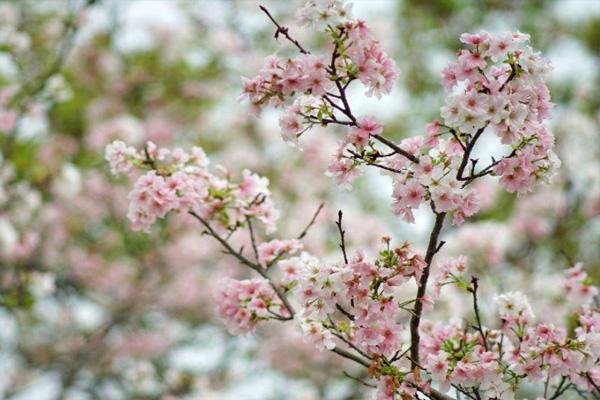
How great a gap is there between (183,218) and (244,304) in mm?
3391

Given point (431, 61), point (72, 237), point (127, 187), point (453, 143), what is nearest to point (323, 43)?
point (431, 61)

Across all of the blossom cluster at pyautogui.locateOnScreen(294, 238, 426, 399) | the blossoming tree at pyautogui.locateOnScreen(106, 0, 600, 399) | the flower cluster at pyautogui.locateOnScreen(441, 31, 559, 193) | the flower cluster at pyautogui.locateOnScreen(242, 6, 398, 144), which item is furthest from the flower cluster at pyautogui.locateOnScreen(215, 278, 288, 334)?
the flower cluster at pyautogui.locateOnScreen(441, 31, 559, 193)

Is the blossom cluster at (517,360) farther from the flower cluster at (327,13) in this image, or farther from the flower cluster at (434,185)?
the flower cluster at (327,13)

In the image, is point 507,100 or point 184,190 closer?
point 507,100

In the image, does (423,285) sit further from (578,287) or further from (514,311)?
(578,287)

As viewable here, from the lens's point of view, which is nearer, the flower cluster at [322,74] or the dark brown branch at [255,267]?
the flower cluster at [322,74]

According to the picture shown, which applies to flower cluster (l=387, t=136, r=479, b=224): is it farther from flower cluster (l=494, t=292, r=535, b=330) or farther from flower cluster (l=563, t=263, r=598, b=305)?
flower cluster (l=563, t=263, r=598, b=305)

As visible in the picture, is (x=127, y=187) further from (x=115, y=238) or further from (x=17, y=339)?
(x=17, y=339)

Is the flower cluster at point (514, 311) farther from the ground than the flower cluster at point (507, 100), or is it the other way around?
the flower cluster at point (507, 100)

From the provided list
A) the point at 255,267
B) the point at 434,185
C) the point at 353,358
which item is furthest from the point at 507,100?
the point at 255,267

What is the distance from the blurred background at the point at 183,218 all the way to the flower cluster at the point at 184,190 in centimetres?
189

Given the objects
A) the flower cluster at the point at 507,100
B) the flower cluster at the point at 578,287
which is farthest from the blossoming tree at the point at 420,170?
the flower cluster at the point at 578,287

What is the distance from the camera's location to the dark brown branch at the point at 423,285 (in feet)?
6.81

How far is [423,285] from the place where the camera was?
211 cm
